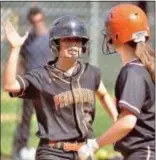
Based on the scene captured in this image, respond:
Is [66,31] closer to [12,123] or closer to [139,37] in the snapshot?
[139,37]

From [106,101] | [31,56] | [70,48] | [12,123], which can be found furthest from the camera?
[12,123]

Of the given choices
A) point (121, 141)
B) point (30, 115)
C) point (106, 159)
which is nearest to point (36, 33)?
point (30, 115)

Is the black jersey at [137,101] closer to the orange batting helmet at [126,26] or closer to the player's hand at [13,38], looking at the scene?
the orange batting helmet at [126,26]

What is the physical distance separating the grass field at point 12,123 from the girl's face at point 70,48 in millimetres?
4374

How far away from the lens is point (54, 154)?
231 inches

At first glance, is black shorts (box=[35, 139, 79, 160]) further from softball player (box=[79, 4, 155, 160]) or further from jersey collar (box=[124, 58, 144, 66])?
jersey collar (box=[124, 58, 144, 66])

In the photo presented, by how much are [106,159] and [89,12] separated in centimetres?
270

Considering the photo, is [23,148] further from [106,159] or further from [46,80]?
[46,80]

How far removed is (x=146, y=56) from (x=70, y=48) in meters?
0.75

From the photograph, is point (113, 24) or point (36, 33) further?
point (36, 33)

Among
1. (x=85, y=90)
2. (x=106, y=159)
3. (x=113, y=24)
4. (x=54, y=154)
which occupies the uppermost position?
(x=113, y=24)

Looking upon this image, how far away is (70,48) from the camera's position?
595cm

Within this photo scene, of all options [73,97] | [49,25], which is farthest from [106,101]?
[49,25]

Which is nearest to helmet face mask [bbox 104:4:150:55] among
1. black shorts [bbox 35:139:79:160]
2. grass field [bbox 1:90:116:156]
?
black shorts [bbox 35:139:79:160]
